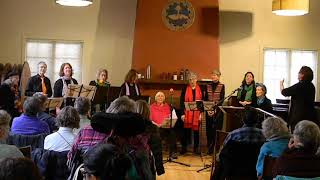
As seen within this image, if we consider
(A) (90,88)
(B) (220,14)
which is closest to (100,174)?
(A) (90,88)

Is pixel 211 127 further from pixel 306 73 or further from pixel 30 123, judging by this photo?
pixel 30 123

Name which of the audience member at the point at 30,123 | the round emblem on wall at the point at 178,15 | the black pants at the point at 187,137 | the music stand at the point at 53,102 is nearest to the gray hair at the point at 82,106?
the audience member at the point at 30,123

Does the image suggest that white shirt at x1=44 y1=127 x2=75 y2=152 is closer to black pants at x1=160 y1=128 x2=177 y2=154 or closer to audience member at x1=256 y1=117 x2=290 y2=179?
audience member at x1=256 y1=117 x2=290 y2=179

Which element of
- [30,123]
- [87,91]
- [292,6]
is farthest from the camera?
[292,6]

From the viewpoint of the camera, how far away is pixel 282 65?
418 inches

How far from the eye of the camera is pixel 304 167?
3.37 m

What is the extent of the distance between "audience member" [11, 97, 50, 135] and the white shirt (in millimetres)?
545

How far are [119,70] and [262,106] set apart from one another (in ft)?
11.4

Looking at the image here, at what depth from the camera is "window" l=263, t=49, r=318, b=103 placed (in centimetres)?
1052

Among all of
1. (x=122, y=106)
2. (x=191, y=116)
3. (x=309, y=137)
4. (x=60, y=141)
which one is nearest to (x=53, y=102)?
(x=191, y=116)

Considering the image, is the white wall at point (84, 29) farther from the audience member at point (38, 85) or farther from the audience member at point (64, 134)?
the audience member at point (64, 134)

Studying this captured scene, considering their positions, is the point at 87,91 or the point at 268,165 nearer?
the point at 268,165

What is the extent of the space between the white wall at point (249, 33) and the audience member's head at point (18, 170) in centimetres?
866

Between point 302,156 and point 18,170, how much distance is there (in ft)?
7.48
